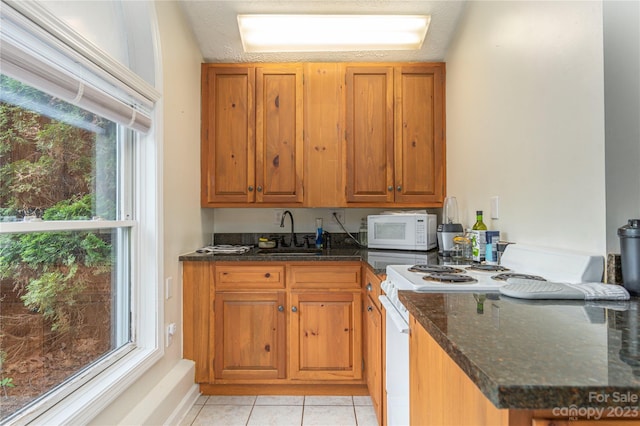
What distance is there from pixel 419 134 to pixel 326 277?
1334 mm

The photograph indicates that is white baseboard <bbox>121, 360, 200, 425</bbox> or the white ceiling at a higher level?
the white ceiling

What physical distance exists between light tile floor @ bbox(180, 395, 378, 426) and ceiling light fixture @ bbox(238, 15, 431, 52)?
2459 millimetres

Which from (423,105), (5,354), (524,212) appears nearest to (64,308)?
(5,354)

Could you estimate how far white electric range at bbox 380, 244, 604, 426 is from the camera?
0.98 metres

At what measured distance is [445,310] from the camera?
74cm

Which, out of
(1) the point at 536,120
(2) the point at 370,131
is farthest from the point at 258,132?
(1) the point at 536,120

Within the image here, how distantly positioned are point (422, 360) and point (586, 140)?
0.91 meters

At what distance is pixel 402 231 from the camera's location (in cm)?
228

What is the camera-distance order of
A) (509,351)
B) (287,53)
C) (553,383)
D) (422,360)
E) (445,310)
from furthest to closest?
(287,53) → (422,360) → (445,310) → (509,351) → (553,383)

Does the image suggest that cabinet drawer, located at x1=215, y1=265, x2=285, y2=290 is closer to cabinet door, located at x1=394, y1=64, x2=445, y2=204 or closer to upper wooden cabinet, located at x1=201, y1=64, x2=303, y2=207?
upper wooden cabinet, located at x1=201, y1=64, x2=303, y2=207

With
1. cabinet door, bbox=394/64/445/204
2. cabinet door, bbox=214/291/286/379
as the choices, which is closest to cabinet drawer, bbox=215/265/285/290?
cabinet door, bbox=214/291/286/379

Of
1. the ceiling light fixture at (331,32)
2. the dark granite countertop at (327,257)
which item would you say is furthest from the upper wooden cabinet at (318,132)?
the dark granite countertop at (327,257)

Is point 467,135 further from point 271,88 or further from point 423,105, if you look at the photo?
point 271,88

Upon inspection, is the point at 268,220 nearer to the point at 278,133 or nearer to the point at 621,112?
the point at 278,133
